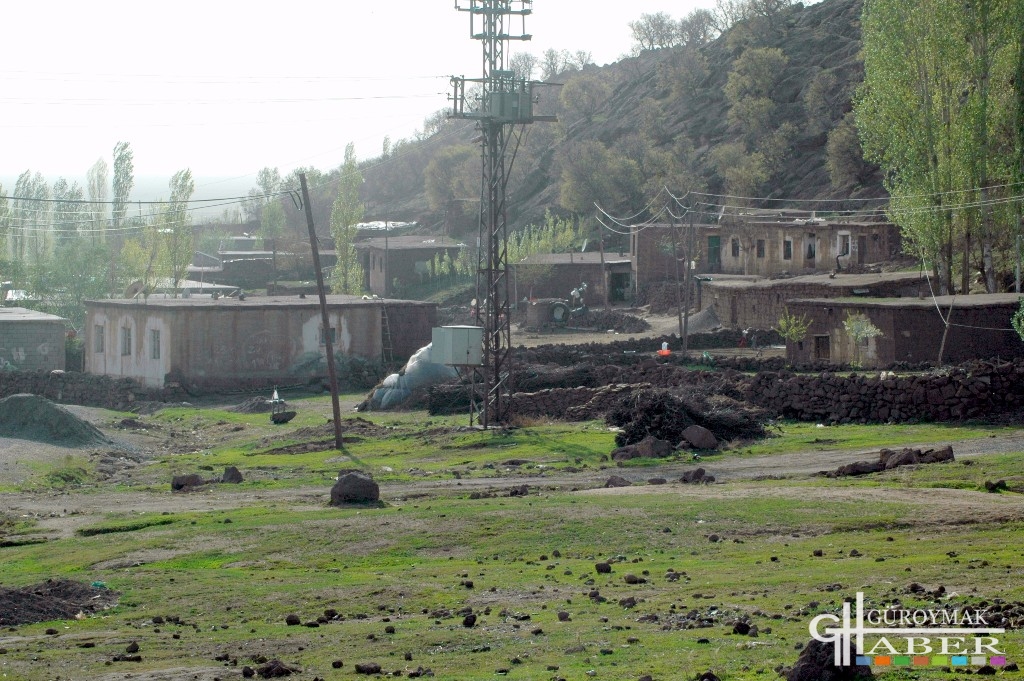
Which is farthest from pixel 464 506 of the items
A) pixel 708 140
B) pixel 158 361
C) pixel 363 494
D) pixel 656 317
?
pixel 708 140

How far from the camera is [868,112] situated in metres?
55.5

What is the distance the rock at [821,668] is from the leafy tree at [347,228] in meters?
72.3

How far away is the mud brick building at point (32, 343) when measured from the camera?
56.4 meters

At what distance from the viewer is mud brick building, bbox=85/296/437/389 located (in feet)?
163

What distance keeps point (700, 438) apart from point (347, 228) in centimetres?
5591

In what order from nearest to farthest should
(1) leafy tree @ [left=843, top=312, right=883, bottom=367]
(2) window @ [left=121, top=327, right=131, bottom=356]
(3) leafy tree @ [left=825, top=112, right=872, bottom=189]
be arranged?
1. (1) leafy tree @ [left=843, top=312, right=883, bottom=367]
2. (2) window @ [left=121, top=327, right=131, bottom=356]
3. (3) leafy tree @ [left=825, top=112, right=872, bottom=189]

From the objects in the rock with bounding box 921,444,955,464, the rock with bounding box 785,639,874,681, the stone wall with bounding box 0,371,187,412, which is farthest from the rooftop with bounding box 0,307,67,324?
the rock with bounding box 785,639,874,681

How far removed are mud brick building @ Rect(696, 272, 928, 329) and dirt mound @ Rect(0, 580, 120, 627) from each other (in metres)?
39.4

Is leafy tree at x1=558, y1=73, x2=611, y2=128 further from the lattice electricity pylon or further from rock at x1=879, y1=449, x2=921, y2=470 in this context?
rock at x1=879, y1=449, x2=921, y2=470

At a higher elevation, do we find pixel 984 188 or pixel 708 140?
pixel 708 140

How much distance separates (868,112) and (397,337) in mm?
Result: 21986

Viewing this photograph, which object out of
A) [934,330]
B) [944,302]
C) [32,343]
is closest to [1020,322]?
[934,330]

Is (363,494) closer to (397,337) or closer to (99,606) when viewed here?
(99,606)

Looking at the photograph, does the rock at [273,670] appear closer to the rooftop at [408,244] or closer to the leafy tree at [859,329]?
the leafy tree at [859,329]
